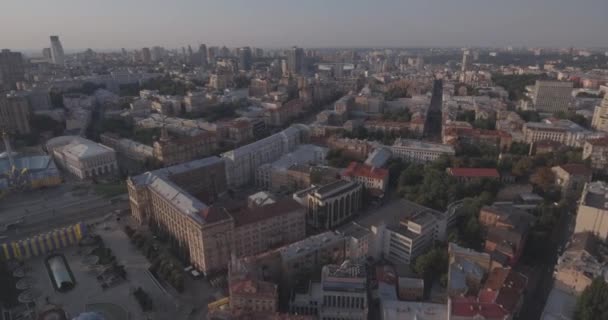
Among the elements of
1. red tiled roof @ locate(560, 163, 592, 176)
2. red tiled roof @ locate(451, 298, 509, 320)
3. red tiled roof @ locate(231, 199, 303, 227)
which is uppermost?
red tiled roof @ locate(560, 163, 592, 176)

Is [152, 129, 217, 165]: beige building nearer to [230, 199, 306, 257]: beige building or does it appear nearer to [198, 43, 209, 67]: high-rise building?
[230, 199, 306, 257]: beige building

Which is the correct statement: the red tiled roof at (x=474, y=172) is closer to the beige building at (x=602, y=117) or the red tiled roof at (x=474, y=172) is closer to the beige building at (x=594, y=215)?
the beige building at (x=594, y=215)

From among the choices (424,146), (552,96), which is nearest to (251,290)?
(424,146)

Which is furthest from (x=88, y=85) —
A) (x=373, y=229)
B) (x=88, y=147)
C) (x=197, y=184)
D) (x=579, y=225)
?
(x=579, y=225)

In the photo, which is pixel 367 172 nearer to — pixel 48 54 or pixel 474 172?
pixel 474 172

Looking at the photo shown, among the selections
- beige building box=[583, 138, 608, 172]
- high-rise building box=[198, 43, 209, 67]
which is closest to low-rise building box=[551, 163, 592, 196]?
beige building box=[583, 138, 608, 172]

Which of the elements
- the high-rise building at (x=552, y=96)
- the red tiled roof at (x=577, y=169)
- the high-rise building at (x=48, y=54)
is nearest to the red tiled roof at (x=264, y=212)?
the red tiled roof at (x=577, y=169)
